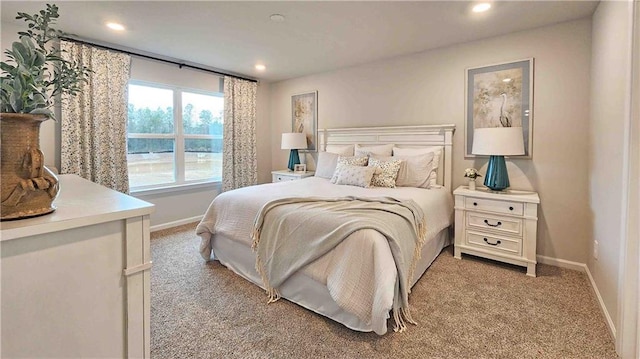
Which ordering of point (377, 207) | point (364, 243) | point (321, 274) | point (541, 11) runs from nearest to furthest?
point (364, 243), point (321, 274), point (377, 207), point (541, 11)

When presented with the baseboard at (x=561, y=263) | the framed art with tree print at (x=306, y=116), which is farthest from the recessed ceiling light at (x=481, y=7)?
the framed art with tree print at (x=306, y=116)

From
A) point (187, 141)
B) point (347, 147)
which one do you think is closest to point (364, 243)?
point (347, 147)

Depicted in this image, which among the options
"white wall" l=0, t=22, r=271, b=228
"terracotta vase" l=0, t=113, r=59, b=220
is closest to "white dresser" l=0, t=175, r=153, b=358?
"terracotta vase" l=0, t=113, r=59, b=220

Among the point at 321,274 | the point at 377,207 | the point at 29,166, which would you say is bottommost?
the point at 321,274

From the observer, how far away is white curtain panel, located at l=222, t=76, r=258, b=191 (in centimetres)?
468

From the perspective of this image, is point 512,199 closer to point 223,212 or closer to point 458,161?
point 458,161

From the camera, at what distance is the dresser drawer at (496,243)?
271 centimetres

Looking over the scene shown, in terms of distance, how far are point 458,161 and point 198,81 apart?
12.3ft

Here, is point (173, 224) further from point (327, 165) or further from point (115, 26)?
point (115, 26)

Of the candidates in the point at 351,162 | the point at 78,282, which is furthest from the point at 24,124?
the point at 351,162

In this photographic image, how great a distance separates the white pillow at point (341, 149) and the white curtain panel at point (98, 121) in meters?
2.64

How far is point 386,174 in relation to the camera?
3273 millimetres

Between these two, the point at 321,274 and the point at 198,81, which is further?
the point at 198,81

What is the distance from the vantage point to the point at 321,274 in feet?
6.39
